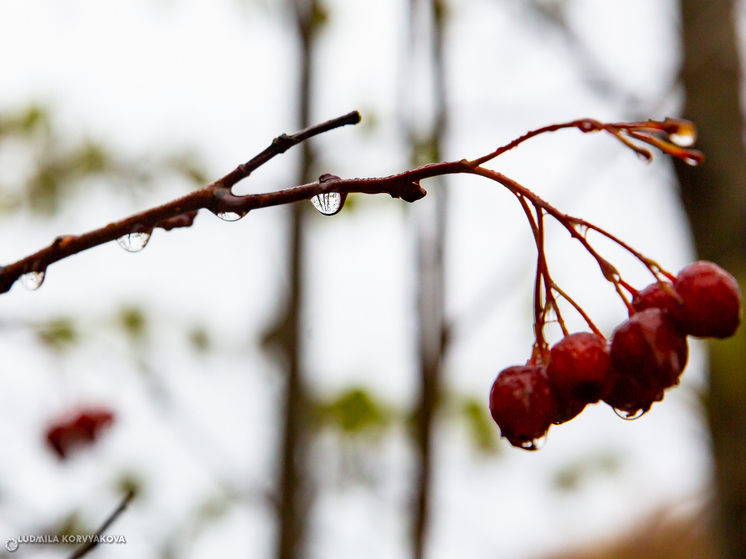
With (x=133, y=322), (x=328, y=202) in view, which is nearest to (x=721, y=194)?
(x=328, y=202)

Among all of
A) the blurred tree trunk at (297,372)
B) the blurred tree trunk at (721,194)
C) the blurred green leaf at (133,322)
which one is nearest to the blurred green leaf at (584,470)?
the blurred tree trunk at (721,194)

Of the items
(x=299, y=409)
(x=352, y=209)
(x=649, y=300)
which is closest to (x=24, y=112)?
(x=352, y=209)

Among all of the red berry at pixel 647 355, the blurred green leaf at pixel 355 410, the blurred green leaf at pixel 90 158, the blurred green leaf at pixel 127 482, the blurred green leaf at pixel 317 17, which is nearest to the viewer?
the red berry at pixel 647 355

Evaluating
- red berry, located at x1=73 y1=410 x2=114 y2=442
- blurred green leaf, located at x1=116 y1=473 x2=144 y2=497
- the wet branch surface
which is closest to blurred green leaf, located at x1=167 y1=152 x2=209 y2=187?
red berry, located at x1=73 y1=410 x2=114 y2=442

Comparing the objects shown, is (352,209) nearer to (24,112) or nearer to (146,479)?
(146,479)

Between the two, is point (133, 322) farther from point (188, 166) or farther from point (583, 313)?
point (583, 313)

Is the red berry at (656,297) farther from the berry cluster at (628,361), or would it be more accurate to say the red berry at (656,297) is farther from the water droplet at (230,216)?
the water droplet at (230,216)

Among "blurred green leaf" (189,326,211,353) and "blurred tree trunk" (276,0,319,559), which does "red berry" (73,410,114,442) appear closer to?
"blurred tree trunk" (276,0,319,559)
